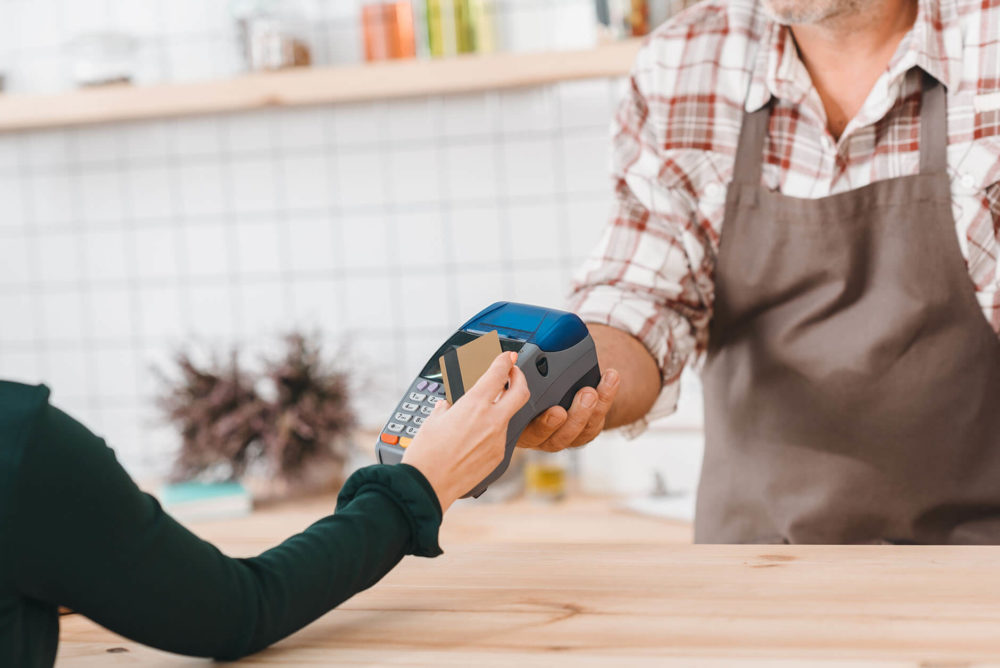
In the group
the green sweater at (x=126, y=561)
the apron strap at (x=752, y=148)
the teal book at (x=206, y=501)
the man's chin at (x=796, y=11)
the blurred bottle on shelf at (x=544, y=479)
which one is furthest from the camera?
the blurred bottle on shelf at (x=544, y=479)

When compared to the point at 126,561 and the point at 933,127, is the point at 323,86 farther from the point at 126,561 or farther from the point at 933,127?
the point at 126,561

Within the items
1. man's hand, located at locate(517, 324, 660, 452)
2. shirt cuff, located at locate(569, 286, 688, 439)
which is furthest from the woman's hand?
shirt cuff, located at locate(569, 286, 688, 439)

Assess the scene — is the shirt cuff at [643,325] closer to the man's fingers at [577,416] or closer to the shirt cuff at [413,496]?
the man's fingers at [577,416]

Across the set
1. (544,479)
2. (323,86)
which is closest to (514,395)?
(544,479)

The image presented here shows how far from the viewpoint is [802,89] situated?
1.15 meters

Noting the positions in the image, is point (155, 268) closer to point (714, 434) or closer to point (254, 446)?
point (254, 446)

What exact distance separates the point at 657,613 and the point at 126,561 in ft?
1.10

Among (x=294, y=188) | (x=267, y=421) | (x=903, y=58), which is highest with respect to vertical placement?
(x=903, y=58)

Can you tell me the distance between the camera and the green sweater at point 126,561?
51 cm

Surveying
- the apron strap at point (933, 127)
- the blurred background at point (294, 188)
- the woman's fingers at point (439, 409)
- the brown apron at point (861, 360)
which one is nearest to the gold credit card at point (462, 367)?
the woman's fingers at point (439, 409)

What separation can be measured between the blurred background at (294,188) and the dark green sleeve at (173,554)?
1218 mm

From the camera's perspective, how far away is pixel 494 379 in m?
0.77

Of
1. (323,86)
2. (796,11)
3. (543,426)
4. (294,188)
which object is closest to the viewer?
(543,426)

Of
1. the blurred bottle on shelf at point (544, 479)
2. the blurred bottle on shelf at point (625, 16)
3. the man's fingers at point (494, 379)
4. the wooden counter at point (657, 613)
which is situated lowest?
the blurred bottle on shelf at point (544, 479)
